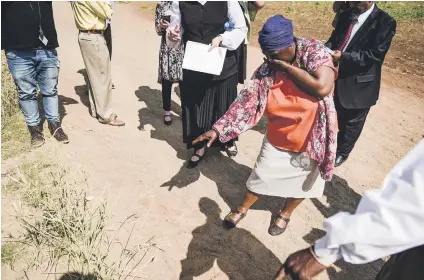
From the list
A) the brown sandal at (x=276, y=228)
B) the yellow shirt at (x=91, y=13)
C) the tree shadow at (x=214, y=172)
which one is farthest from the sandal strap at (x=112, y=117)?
the brown sandal at (x=276, y=228)

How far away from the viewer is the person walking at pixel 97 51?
3.58 metres

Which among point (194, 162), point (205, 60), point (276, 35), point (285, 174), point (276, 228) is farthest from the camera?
point (194, 162)

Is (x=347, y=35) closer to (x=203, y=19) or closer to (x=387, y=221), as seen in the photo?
(x=203, y=19)

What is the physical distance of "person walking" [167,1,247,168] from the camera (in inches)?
119

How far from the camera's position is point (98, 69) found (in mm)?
4047

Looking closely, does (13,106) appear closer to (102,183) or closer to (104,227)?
(102,183)

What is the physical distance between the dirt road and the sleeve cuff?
1352 millimetres

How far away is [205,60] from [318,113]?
114cm

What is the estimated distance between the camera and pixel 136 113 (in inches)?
187

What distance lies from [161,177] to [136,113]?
1.48m

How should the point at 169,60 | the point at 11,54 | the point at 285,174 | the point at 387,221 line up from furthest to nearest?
the point at 169,60
the point at 11,54
the point at 285,174
the point at 387,221

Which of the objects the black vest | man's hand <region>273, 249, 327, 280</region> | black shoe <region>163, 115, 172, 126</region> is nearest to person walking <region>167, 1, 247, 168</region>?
the black vest

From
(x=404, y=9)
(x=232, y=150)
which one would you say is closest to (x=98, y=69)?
(x=232, y=150)

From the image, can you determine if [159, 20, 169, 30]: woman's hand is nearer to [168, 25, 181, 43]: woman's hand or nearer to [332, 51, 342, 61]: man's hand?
[168, 25, 181, 43]: woman's hand
